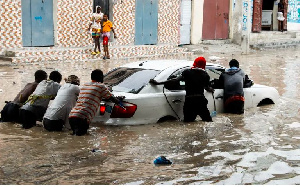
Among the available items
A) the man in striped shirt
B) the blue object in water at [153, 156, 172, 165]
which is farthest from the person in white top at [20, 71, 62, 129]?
the blue object in water at [153, 156, 172, 165]

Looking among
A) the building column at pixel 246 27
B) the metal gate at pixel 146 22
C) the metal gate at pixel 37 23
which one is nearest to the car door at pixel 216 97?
the metal gate at pixel 37 23

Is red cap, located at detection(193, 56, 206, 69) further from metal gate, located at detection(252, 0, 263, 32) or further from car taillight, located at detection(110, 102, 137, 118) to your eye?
metal gate, located at detection(252, 0, 263, 32)

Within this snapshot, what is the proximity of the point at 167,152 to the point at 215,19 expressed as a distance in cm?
2071

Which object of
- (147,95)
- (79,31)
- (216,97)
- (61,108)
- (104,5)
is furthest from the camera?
(104,5)

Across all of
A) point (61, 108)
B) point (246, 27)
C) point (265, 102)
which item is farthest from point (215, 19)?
point (61, 108)

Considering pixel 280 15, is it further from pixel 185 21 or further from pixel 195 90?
pixel 195 90

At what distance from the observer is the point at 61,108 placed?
8.16m

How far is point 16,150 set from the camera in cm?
711

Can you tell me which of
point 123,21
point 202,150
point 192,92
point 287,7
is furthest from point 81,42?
point 287,7

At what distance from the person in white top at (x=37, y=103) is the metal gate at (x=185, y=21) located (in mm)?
17334

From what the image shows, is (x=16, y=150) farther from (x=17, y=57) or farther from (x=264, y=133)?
(x=17, y=57)

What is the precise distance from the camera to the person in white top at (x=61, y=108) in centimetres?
814

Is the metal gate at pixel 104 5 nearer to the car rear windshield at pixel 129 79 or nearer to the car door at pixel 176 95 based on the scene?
the car rear windshield at pixel 129 79

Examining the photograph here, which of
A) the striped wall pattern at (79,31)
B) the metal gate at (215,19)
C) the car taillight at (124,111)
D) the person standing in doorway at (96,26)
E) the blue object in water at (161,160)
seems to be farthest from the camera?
the metal gate at (215,19)
